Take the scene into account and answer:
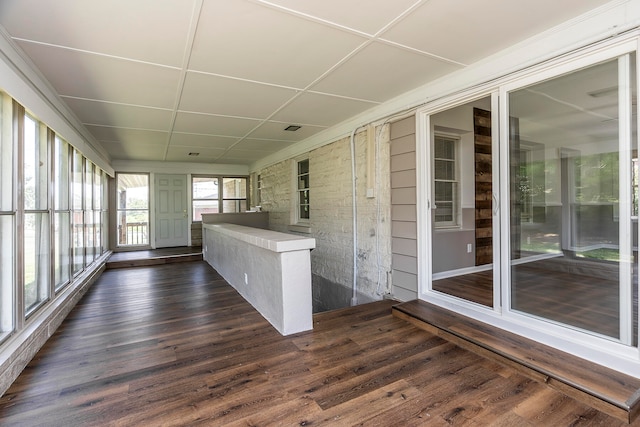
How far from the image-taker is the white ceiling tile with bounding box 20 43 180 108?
2.40m

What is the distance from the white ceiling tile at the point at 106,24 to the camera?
5.90 feet

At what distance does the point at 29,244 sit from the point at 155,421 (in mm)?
1905

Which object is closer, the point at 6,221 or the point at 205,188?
the point at 6,221

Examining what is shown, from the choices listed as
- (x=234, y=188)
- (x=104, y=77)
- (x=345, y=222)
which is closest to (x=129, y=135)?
(x=104, y=77)

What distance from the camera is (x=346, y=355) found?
2344 millimetres

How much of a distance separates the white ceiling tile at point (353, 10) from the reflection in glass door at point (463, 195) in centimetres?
263

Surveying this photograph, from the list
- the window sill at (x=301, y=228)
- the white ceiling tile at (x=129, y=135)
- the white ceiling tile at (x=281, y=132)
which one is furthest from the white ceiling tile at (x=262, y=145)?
the window sill at (x=301, y=228)

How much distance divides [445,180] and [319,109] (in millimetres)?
2177

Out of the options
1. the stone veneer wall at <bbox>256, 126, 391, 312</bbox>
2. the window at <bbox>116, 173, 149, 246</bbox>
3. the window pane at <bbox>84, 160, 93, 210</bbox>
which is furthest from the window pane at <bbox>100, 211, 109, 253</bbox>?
the stone veneer wall at <bbox>256, 126, 391, 312</bbox>

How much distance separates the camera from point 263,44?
229cm

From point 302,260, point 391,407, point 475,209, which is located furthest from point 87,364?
point 475,209

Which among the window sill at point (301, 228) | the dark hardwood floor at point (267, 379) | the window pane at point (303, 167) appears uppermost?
the window pane at point (303, 167)

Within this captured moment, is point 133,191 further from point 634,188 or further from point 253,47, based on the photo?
point 634,188

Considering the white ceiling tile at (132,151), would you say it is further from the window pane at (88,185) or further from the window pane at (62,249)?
the window pane at (62,249)
